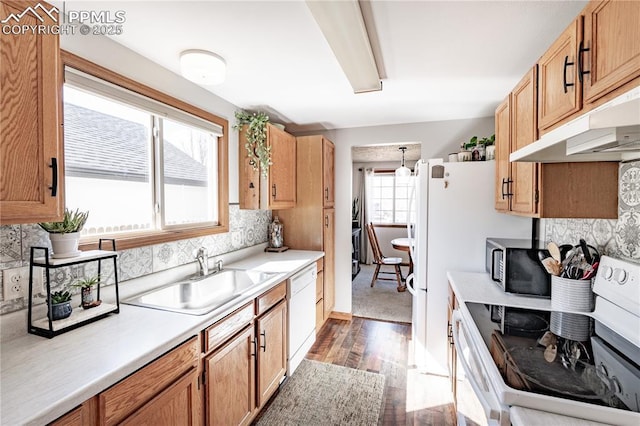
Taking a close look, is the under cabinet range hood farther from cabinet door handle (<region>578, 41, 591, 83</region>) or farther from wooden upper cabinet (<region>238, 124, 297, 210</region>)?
wooden upper cabinet (<region>238, 124, 297, 210</region>)

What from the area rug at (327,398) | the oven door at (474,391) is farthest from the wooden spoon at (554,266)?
the area rug at (327,398)

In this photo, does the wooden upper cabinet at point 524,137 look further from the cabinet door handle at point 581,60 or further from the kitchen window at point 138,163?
the kitchen window at point 138,163

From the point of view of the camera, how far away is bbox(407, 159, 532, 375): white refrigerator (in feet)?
7.11

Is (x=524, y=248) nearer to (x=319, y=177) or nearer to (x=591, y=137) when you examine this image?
(x=591, y=137)

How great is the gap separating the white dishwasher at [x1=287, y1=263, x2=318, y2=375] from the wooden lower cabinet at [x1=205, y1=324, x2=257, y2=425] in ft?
1.76

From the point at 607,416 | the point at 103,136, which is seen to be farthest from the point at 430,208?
the point at 103,136

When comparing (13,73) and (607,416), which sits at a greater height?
(13,73)

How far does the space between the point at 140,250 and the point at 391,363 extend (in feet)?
7.21

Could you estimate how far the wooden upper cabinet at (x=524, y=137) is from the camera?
1507 mm

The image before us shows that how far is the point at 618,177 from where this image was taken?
1.37 m

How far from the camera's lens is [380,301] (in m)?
3.94

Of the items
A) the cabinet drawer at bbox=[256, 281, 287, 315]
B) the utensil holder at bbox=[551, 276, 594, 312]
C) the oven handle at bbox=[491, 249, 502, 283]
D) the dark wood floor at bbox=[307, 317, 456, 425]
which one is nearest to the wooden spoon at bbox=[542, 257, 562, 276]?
the utensil holder at bbox=[551, 276, 594, 312]

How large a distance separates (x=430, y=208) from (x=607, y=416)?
1.66 metres

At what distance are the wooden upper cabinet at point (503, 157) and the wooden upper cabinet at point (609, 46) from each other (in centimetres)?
80
